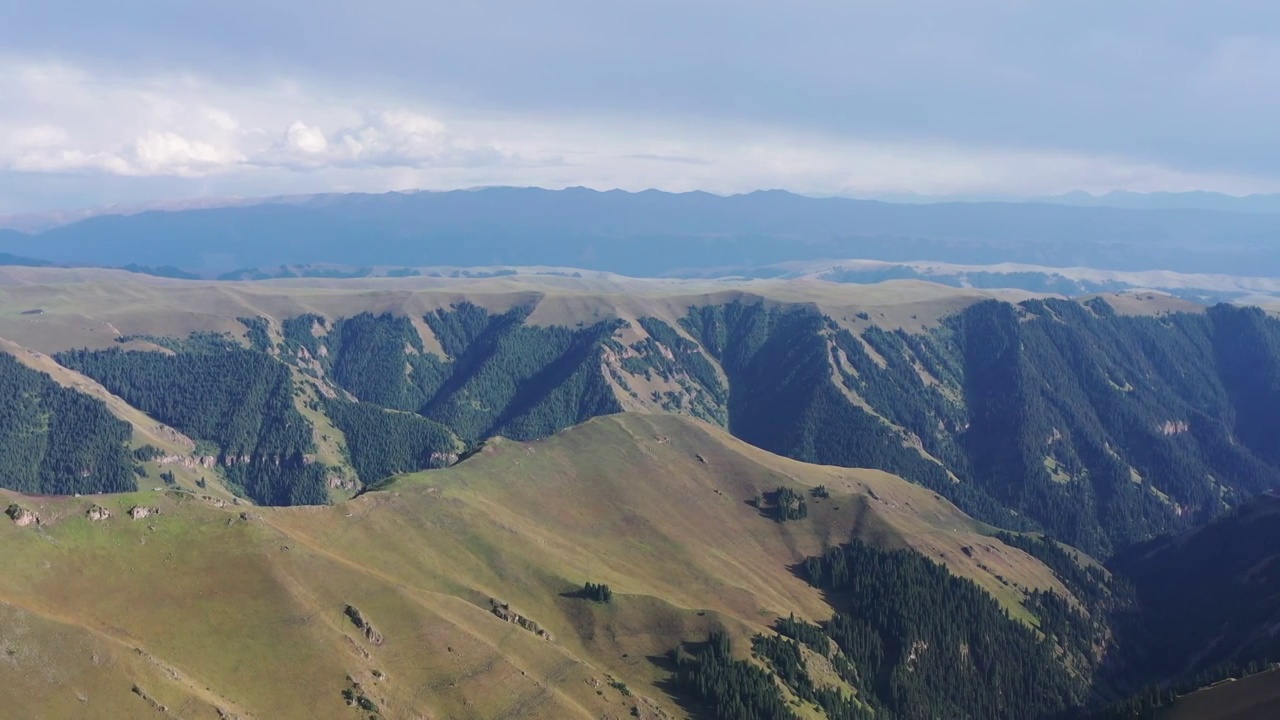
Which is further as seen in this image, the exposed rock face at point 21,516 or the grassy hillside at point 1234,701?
the exposed rock face at point 21,516

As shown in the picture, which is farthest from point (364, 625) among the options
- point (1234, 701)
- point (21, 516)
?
point (1234, 701)

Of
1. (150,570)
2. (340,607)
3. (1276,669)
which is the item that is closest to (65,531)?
(150,570)

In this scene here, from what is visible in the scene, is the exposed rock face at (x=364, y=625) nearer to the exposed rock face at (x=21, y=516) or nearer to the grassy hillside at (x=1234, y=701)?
the exposed rock face at (x=21, y=516)

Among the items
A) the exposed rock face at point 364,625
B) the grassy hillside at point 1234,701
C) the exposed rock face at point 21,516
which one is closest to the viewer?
the grassy hillside at point 1234,701

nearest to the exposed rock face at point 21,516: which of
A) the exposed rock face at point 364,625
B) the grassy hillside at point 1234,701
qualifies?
the exposed rock face at point 364,625

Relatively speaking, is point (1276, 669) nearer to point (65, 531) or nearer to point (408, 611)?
point (408, 611)

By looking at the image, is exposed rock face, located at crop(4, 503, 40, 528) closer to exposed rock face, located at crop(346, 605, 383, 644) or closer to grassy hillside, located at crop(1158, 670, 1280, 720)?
exposed rock face, located at crop(346, 605, 383, 644)
